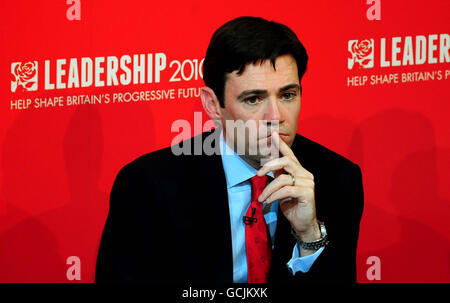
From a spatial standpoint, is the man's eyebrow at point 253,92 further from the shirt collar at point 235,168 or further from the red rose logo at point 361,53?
the red rose logo at point 361,53

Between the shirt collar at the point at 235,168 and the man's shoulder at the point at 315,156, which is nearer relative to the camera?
the shirt collar at the point at 235,168

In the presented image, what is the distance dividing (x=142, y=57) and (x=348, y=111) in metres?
0.99

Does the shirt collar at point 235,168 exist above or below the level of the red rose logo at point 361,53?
below

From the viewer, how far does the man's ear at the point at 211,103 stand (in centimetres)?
201

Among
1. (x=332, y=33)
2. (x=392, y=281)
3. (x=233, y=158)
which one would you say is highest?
(x=332, y=33)

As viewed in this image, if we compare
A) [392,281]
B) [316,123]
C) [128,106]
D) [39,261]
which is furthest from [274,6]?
[39,261]

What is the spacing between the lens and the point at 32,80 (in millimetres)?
2527

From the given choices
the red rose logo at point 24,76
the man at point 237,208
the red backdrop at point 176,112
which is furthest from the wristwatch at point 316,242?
the red rose logo at point 24,76

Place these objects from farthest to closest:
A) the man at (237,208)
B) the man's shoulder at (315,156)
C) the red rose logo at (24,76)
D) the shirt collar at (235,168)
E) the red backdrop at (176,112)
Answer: the red rose logo at (24,76), the red backdrop at (176,112), the man's shoulder at (315,156), the shirt collar at (235,168), the man at (237,208)

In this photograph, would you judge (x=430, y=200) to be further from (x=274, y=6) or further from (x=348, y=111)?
(x=274, y=6)

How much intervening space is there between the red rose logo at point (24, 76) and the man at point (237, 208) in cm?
89

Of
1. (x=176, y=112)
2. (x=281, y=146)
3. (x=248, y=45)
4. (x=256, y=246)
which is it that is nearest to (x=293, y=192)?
Answer: (x=281, y=146)

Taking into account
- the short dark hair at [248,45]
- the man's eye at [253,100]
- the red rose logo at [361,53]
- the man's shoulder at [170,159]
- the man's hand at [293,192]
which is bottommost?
the man's hand at [293,192]

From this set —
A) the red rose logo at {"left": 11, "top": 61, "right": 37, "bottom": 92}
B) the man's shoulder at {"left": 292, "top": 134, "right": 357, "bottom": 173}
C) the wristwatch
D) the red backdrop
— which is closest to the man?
the wristwatch
